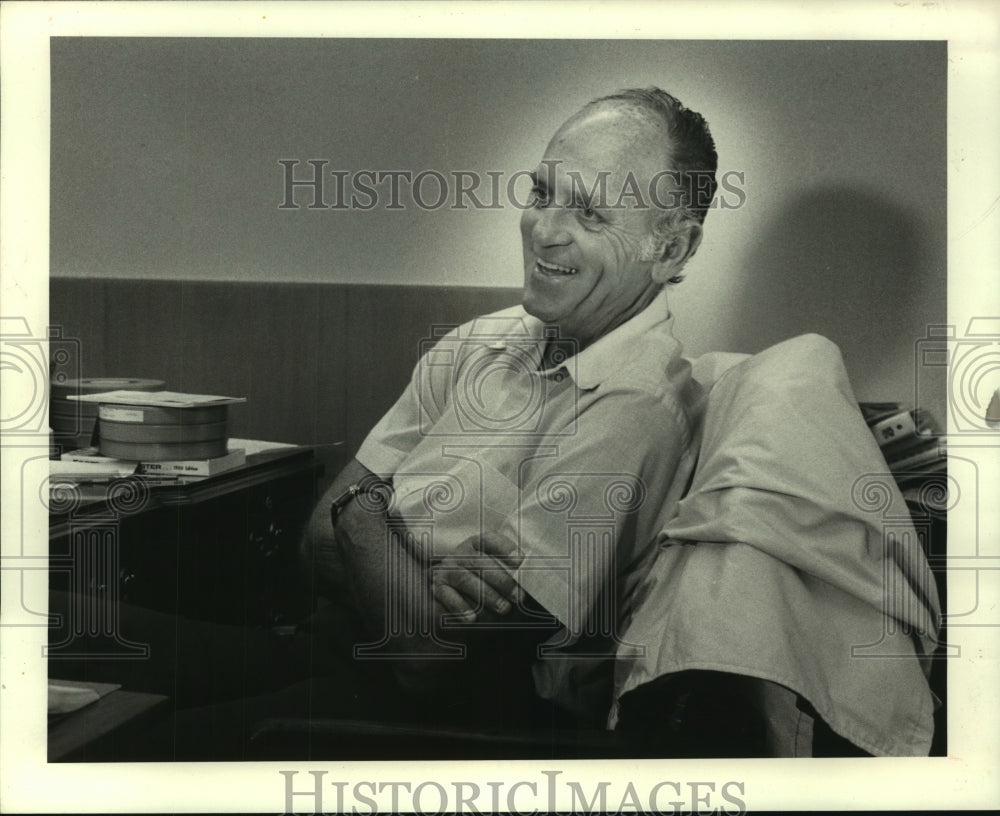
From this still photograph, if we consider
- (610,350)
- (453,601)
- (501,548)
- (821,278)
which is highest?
(821,278)

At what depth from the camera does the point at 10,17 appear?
7.16 feet

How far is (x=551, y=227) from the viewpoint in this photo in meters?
2.14

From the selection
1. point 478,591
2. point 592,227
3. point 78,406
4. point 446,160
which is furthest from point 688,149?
→ point 78,406

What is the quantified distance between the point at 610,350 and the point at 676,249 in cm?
27

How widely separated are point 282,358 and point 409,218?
42 centimetres

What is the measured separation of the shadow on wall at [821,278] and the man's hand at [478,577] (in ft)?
2.30

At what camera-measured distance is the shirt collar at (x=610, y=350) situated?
2139 mm

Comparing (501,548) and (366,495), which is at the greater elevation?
(366,495)

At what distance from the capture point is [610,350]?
214 centimetres

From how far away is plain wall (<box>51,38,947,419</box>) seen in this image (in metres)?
2.15

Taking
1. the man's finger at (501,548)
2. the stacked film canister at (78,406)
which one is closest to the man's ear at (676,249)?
the man's finger at (501,548)

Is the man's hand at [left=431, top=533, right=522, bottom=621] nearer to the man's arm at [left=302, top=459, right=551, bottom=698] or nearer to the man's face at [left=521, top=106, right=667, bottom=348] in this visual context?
the man's arm at [left=302, top=459, right=551, bottom=698]

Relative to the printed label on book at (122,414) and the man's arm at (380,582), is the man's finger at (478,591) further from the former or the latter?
the printed label on book at (122,414)

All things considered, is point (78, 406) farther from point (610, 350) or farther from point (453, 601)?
point (610, 350)
